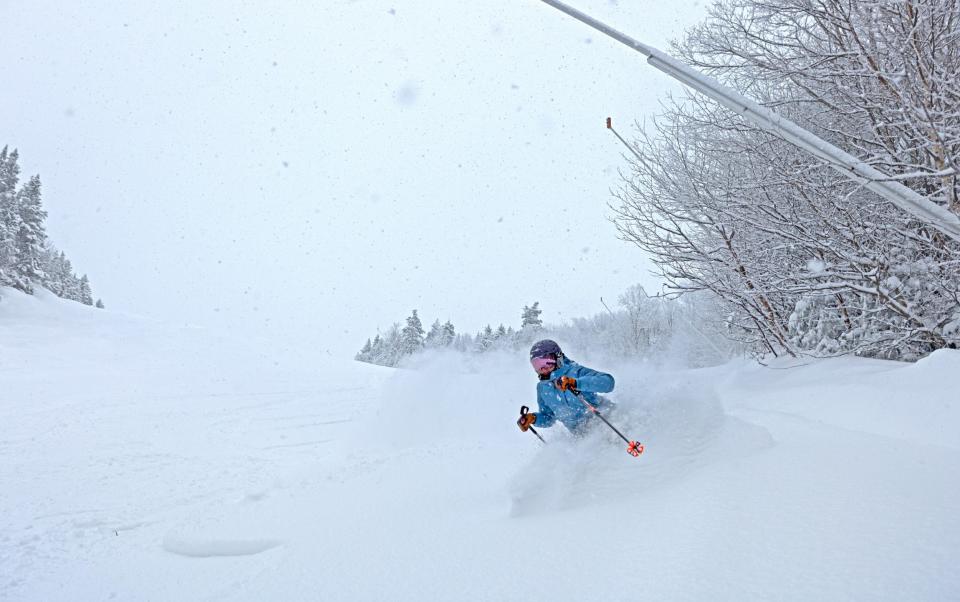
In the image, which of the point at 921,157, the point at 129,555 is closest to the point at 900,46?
the point at 921,157

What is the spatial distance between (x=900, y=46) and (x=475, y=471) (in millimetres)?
6414

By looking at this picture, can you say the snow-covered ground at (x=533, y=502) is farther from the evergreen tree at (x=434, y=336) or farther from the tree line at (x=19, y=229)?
the evergreen tree at (x=434, y=336)

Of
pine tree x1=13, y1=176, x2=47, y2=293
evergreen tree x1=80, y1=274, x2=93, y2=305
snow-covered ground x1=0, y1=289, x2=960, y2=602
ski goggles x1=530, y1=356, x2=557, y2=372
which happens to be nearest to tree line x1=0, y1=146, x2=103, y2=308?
pine tree x1=13, y1=176, x2=47, y2=293

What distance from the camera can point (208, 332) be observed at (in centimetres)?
3238

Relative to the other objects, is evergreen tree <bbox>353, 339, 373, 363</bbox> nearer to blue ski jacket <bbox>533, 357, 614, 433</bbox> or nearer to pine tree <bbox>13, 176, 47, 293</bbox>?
pine tree <bbox>13, 176, 47, 293</bbox>

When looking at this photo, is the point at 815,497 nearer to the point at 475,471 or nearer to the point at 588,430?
the point at 588,430

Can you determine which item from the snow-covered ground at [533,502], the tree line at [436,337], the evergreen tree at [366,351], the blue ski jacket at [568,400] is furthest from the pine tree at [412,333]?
the blue ski jacket at [568,400]

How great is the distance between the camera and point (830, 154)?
295 cm

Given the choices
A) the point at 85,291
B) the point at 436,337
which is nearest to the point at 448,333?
the point at 436,337

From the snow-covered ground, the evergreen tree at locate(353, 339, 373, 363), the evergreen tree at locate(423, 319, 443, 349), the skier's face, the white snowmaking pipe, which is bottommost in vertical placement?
the evergreen tree at locate(353, 339, 373, 363)

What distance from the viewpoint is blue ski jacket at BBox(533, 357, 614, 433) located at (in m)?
5.59

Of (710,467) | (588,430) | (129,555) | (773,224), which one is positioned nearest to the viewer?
(710,467)

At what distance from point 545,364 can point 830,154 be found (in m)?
3.61

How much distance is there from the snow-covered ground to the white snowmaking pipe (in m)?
1.53
